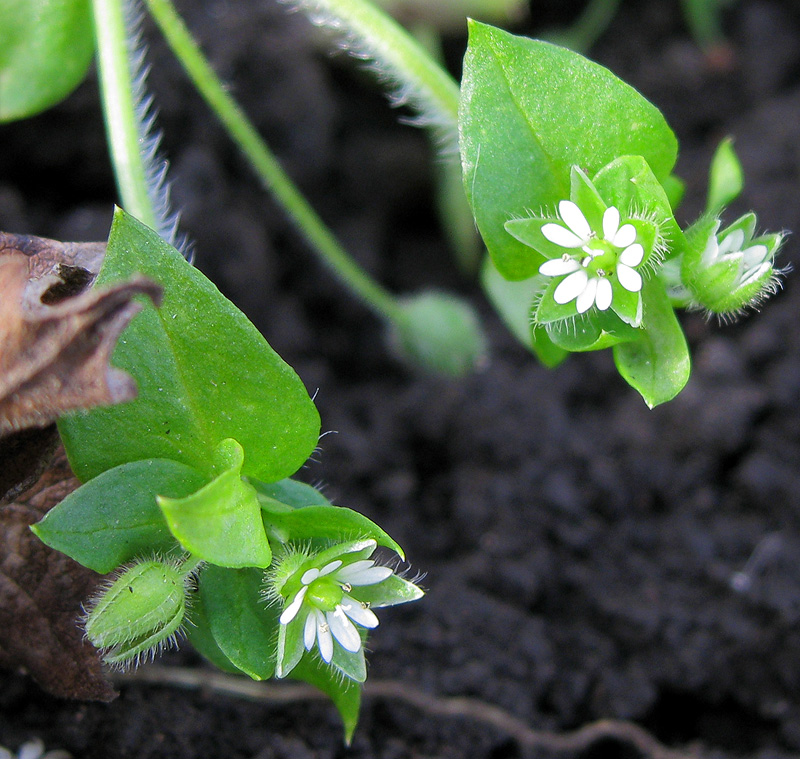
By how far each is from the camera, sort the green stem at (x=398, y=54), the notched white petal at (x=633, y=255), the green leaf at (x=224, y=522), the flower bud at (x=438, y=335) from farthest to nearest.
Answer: the flower bud at (x=438, y=335) → the green stem at (x=398, y=54) → the notched white petal at (x=633, y=255) → the green leaf at (x=224, y=522)

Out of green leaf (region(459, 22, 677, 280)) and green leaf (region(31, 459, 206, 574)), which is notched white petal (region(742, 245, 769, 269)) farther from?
green leaf (region(31, 459, 206, 574))

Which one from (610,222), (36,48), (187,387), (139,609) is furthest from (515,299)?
(36,48)

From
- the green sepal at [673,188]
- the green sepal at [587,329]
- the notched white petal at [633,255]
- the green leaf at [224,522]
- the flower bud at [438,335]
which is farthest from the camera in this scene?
the flower bud at [438,335]

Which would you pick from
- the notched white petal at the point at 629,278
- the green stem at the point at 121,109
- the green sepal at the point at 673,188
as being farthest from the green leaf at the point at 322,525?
the green sepal at the point at 673,188

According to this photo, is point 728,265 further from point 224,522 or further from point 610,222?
point 224,522

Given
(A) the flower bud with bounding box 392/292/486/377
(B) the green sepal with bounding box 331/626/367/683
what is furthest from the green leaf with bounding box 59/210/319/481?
(A) the flower bud with bounding box 392/292/486/377

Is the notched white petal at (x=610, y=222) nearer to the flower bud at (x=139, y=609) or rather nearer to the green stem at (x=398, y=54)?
the green stem at (x=398, y=54)

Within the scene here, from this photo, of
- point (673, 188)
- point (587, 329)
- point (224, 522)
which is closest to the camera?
point (224, 522)
